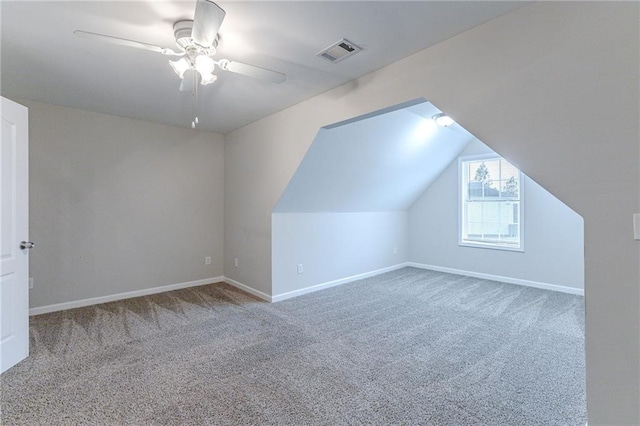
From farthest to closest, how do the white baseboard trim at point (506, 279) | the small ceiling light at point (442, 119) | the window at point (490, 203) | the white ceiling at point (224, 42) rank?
the window at point (490, 203), the white baseboard trim at point (506, 279), the small ceiling light at point (442, 119), the white ceiling at point (224, 42)

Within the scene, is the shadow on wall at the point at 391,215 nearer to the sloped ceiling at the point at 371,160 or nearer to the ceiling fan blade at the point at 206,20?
the sloped ceiling at the point at 371,160

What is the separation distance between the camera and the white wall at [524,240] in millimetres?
4191

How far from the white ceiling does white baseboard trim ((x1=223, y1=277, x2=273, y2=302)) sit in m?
2.46

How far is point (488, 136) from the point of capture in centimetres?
195

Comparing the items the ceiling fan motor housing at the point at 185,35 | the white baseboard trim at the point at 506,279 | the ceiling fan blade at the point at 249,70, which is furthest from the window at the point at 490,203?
the ceiling fan motor housing at the point at 185,35

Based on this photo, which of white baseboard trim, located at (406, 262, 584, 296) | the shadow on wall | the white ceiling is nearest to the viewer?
the white ceiling

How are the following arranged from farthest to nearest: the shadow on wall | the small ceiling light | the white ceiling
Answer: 1. the small ceiling light
2. the shadow on wall
3. the white ceiling

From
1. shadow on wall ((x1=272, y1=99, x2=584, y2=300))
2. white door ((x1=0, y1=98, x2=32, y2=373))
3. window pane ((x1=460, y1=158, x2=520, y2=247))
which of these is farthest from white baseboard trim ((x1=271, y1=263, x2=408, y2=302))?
white door ((x1=0, y1=98, x2=32, y2=373))

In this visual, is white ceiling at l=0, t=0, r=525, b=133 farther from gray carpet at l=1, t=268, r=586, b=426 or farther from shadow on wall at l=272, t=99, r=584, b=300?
gray carpet at l=1, t=268, r=586, b=426

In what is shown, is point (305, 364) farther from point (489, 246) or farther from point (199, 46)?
point (489, 246)

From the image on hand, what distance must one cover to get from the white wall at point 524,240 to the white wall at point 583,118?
329 centimetres

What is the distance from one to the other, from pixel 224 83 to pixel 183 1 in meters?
1.14

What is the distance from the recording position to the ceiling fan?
1.56m

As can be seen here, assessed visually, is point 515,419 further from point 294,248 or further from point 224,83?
point 224,83
